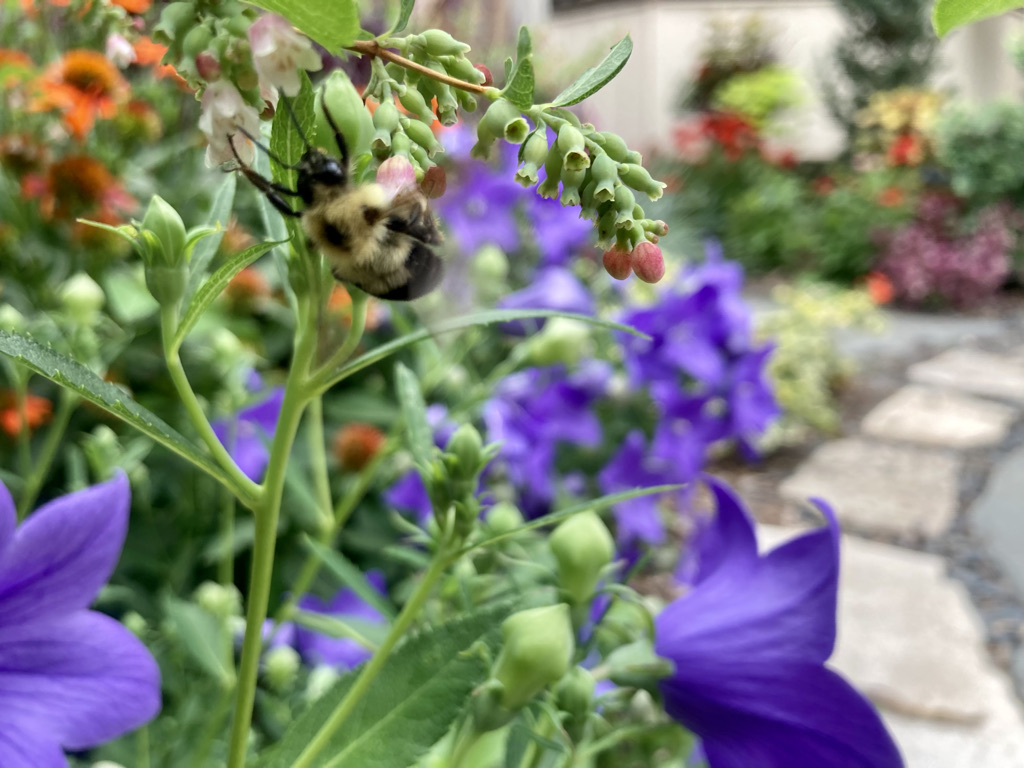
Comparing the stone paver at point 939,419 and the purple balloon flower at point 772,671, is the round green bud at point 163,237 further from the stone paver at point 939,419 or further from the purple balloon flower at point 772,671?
the stone paver at point 939,419

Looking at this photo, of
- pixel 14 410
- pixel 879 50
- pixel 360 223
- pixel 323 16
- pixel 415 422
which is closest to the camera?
pixel 323 16

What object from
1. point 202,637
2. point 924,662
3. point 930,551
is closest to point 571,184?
point 202,637

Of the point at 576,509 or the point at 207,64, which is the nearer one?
the point at 207,64

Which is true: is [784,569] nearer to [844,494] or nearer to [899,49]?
[844,494]

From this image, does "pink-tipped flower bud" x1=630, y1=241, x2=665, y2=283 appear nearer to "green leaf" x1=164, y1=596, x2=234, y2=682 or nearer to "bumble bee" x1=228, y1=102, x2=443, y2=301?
"bumble bee" x1=228, y1=102, x2=443, y2=301

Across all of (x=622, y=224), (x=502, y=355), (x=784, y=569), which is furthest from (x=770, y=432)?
(x=622, y=224)

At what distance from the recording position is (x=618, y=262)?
229 millimetres

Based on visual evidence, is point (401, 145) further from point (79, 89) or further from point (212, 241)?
point (79, 89)

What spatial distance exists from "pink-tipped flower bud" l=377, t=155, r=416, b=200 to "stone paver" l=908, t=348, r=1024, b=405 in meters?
3.41

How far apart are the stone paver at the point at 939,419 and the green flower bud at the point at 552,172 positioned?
2885 millimetres

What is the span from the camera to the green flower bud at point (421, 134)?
228mm

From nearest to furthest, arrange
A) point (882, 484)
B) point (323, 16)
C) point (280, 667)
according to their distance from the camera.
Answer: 1. point (323, 16)
2. point (280, 667)
3. point (882, 484)

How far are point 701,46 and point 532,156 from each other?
7.78 meters

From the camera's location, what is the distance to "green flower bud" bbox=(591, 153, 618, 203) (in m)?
0.22
